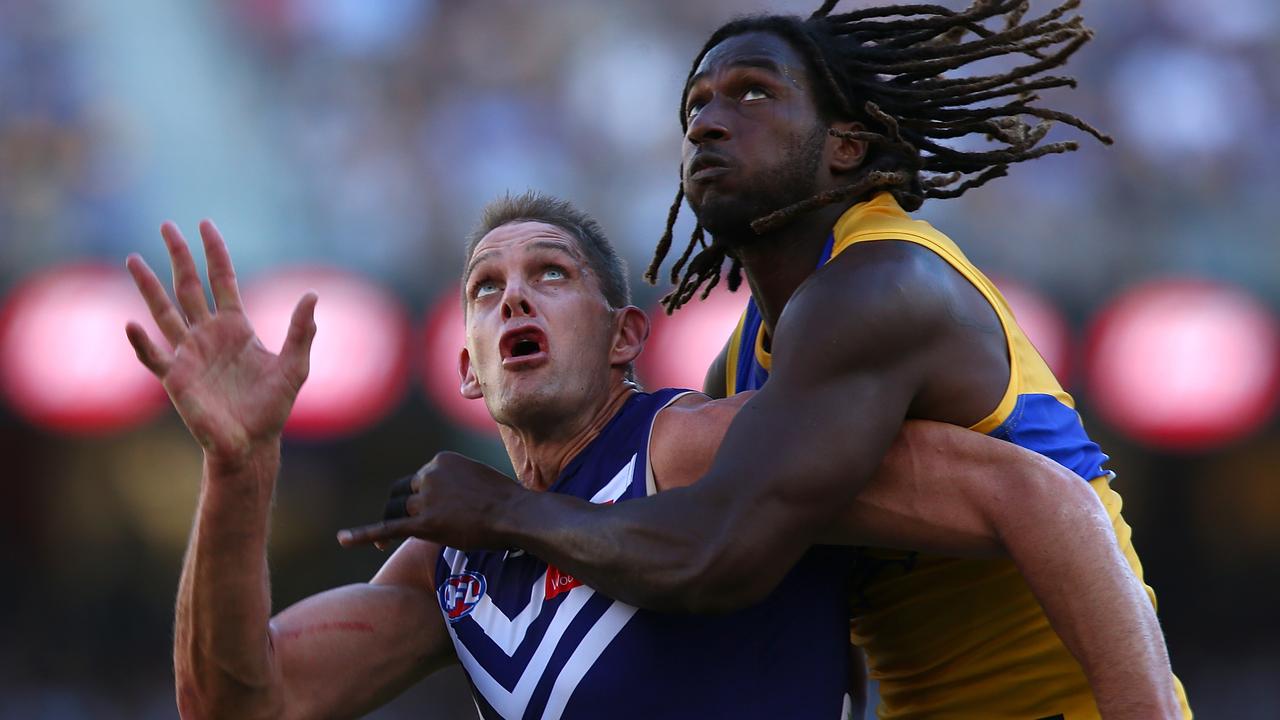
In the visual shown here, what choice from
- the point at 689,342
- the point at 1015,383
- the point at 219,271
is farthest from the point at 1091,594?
the point at 689,342

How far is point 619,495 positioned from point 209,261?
1089mm

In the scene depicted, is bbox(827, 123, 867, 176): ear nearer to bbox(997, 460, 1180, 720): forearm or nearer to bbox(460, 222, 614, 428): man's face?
bbox(460, 222, 614, 428): man's face

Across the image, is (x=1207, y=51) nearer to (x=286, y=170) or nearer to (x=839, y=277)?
(x=286, y=170)

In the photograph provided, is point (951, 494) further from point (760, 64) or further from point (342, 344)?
point (342, 344)

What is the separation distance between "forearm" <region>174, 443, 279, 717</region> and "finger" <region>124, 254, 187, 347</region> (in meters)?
0.30

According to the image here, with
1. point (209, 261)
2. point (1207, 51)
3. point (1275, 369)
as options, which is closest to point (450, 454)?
point (209, 261)

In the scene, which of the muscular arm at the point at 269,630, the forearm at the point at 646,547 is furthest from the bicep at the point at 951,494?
the muscular arm at the point at 269,630

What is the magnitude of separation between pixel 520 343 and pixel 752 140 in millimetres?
813

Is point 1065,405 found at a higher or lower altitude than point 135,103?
lower

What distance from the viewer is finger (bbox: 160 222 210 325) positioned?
335 cm

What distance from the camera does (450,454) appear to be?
3541 mm

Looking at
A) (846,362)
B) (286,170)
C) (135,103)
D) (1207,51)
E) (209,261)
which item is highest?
(135,103)

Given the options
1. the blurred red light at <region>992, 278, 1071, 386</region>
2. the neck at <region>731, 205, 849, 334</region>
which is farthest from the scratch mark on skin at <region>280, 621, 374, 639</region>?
the blurred red light at <region>992, 278, 1071, 386</region>

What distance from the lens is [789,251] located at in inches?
158
